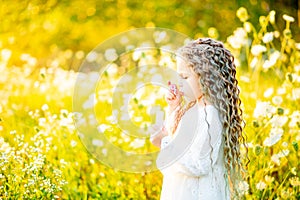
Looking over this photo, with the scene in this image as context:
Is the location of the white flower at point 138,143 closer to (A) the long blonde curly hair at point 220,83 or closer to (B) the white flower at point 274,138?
(B) the white flower at point 274,138

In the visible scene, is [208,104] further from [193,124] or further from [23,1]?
[23,1]

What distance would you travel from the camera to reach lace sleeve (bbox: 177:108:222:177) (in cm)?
187

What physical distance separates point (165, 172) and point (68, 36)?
5.72m

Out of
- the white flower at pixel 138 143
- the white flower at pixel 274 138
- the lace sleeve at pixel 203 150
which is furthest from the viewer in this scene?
the white flower at pixel 138 143

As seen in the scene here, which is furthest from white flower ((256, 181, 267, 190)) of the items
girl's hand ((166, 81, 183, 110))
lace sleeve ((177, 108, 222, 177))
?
girl's hand ((166, 81, 183, 110))

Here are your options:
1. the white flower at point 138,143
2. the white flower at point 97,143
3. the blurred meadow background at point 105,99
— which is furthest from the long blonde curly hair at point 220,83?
the white flower at point 97,143

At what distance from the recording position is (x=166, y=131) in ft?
6.59

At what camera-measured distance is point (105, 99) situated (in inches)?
134

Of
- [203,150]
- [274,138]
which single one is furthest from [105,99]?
[203,150]

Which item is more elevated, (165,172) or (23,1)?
(23,1)

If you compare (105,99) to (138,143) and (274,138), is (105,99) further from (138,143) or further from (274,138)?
(274,138)

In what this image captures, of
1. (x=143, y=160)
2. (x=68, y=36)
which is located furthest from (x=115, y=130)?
(x=68, y=36)

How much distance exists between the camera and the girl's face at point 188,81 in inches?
76.6

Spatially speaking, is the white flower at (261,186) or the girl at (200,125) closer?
the girl at (200,125)
